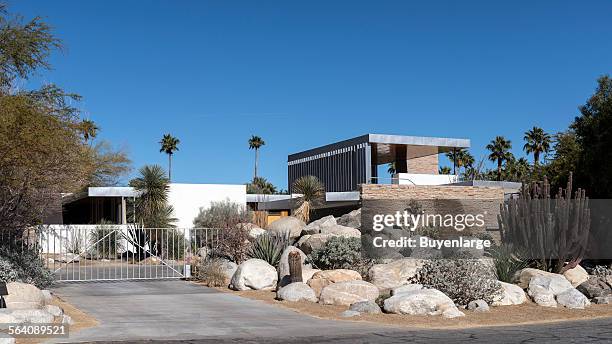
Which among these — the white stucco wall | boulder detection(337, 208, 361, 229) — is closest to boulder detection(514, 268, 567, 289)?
boulder detection(337, 208, 361, 229)

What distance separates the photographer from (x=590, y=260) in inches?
984

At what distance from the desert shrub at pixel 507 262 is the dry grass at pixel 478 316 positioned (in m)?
2.06

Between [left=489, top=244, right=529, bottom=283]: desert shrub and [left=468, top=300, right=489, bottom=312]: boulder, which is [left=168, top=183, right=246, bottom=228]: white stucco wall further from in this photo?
[left=468, top=300, right=489, bottom=312]: boulder

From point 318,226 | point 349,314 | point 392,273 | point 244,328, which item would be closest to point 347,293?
point 349,314

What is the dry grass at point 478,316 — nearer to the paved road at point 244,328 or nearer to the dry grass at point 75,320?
the paved road at point 244,328

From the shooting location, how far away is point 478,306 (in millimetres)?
15977

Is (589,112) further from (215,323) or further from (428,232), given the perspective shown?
(215,323)

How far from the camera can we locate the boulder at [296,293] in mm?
17344

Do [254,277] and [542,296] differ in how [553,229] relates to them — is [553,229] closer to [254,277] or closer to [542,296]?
[542,296]

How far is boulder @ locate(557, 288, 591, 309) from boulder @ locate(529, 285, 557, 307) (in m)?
0.20

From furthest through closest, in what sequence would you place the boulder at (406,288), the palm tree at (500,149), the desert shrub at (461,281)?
the palm tree at (500,149) < the desert shrub at (461,281) < the boulder at (406,288)

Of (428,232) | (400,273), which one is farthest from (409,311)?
(428,232)

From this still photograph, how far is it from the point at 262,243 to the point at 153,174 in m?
11.9

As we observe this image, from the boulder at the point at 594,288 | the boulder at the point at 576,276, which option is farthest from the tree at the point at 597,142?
the boulder at the point at 594,288
